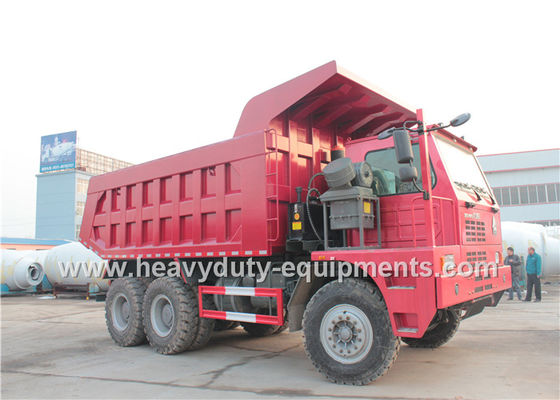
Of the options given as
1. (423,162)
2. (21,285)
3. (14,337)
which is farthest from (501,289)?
(21,285)

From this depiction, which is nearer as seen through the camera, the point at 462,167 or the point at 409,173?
the point at 409,173

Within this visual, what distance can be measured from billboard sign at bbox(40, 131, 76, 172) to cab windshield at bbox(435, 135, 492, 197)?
2480 inches

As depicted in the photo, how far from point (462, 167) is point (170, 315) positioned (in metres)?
5.31

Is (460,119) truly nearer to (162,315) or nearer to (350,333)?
(350,333)

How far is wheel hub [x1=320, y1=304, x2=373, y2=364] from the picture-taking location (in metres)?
5.02

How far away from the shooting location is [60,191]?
203ft

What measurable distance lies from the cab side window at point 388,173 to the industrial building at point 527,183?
1371 inches

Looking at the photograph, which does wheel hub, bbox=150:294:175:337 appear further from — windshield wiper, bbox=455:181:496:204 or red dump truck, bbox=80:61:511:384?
windshield wiper, bbox=455:181:496:204

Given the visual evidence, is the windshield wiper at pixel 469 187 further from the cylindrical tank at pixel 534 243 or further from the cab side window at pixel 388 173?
the cylindrical tank at pixel 534 243

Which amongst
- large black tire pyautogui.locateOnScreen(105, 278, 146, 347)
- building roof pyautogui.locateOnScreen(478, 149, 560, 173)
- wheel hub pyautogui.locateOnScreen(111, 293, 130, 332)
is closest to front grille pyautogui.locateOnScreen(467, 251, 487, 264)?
large black tire pyautogui.locateOnScreen(105, 278, 146, 347)

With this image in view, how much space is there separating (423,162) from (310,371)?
3122 millimetres

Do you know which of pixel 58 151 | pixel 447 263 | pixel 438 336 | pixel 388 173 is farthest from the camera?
pixel 58 151

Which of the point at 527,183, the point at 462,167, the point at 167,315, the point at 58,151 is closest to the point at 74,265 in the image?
the point at 167,315

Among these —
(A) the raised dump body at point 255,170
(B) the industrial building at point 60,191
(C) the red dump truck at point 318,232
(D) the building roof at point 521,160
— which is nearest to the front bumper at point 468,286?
(C) the red dump truck at point 318,232
